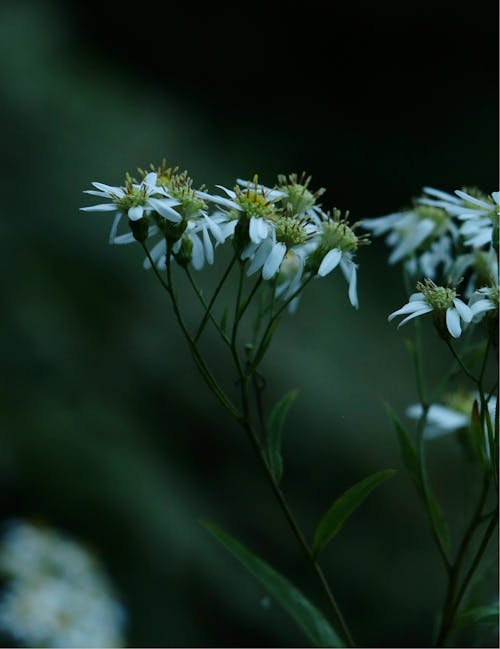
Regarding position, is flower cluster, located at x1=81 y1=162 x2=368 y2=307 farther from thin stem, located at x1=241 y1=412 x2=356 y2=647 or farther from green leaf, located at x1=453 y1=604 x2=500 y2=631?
green leaf, located at x1=453 y1=604 x2=500 y2=631

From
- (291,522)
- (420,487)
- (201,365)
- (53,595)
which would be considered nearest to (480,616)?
(420,487)

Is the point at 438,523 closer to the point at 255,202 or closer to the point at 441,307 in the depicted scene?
the point at 441,307

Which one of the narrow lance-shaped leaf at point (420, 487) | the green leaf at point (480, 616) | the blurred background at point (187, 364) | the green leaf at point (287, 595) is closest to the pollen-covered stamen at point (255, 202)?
the narrow lance-shaped leaf at point (420, 487)

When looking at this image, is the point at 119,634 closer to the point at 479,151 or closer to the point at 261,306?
the point at 261,306

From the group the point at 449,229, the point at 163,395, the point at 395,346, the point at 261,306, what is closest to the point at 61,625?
the point at 261,306

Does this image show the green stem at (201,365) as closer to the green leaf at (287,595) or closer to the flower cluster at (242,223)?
the flower cluster at (242,223)
